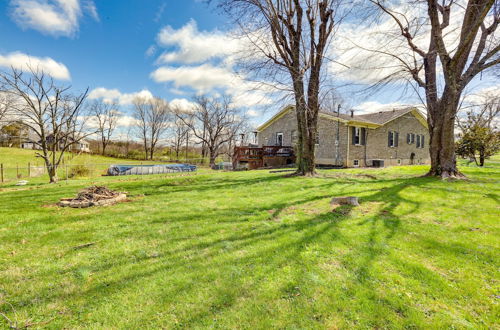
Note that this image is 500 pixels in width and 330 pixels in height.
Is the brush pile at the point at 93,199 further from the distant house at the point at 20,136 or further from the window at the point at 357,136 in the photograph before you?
the window at the point at 357,136

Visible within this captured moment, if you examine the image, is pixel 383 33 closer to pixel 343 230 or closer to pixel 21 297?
pixel 343 230

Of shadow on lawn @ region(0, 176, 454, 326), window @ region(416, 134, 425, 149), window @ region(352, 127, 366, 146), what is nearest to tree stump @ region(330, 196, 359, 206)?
shadow on lawn @ region(0, 176, 454, 326)

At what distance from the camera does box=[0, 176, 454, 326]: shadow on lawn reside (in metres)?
2.46

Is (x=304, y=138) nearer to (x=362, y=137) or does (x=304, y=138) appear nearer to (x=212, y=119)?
(x=362, y=137)

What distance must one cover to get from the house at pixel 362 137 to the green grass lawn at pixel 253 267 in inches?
514

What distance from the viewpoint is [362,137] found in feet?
62.4

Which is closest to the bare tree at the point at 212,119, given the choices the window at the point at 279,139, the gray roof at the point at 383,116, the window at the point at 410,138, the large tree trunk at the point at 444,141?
the window at the point at 279,139

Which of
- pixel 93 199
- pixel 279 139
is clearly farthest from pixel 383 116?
pixel 93 199

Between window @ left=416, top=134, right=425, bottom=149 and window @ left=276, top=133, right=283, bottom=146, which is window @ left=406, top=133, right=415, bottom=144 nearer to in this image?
window @ left=416, top=134, right=425, bottom=149

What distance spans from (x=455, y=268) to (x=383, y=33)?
981 cm

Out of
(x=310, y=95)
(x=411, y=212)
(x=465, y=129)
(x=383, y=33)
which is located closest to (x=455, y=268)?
(x=411, y=212)

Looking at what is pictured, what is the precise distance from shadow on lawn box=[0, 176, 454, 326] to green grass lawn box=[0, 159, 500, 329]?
0.06ft

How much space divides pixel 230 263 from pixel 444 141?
10.4 m

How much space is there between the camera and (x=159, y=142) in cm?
4650
